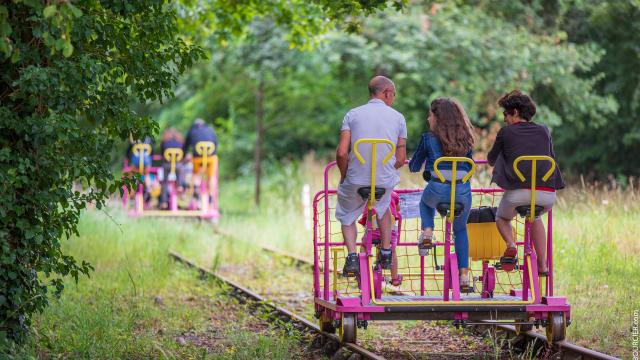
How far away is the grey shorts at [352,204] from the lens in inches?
318

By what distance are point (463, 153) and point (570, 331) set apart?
2266 millimetres

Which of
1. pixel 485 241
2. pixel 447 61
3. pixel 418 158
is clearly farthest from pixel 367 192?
pixel 447 61

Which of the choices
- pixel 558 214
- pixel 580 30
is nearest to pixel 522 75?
pixel 580 30

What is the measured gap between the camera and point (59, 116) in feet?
24.6

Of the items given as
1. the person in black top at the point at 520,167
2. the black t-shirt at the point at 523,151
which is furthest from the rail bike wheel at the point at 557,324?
the black t-shirt at the point at 523,151

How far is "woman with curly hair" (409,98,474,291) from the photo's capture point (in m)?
7.90

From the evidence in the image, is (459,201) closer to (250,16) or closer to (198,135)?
(250,16)

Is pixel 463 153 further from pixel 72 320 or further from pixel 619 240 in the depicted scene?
pixel 619 240

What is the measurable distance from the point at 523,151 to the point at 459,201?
2.08 ft

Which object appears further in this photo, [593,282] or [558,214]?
[558,214]

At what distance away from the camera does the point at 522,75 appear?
24.9 meters

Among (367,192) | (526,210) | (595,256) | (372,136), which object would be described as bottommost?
(595,256)

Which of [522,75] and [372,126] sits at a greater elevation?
[522,75]

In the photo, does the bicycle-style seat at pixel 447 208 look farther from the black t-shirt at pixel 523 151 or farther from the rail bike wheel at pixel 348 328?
the rail bike wheel at pixel 348 328
